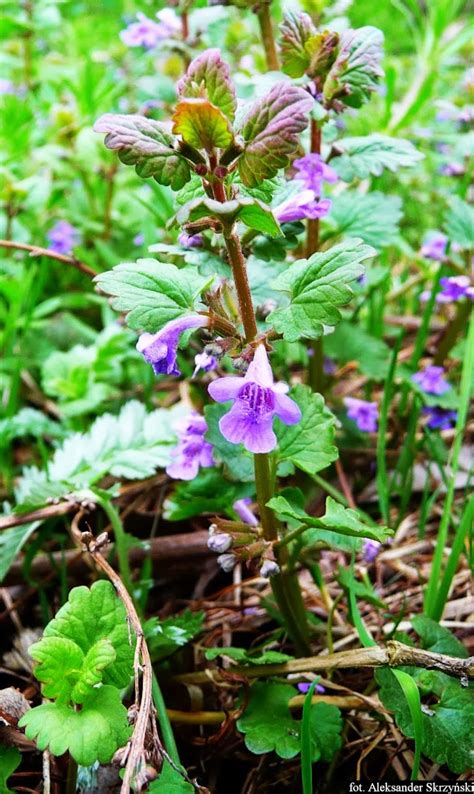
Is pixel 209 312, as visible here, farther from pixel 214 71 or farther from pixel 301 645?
pixel 301 645

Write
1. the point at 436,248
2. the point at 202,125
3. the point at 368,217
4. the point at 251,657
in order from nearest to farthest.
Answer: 1. the point at 202,125
2. the point at 251,657
3. the point at 368,217
4. the point at 436,248

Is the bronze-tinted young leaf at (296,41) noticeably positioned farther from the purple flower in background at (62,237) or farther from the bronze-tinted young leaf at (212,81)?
the purple flower in background at (62,237)

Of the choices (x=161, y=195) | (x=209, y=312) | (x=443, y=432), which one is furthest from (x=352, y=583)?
(x=161, y=195)

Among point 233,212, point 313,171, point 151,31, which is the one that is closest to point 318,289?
point 233,212

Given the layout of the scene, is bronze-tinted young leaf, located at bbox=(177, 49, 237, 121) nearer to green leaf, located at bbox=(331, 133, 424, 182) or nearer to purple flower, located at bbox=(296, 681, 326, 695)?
green leaf, located at bbox=(331, 133, 424, 182)

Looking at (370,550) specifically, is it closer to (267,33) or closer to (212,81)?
(212,81)

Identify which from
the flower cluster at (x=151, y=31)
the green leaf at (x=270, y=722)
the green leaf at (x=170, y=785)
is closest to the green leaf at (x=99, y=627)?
the green leaf at (x=170, y=785)
